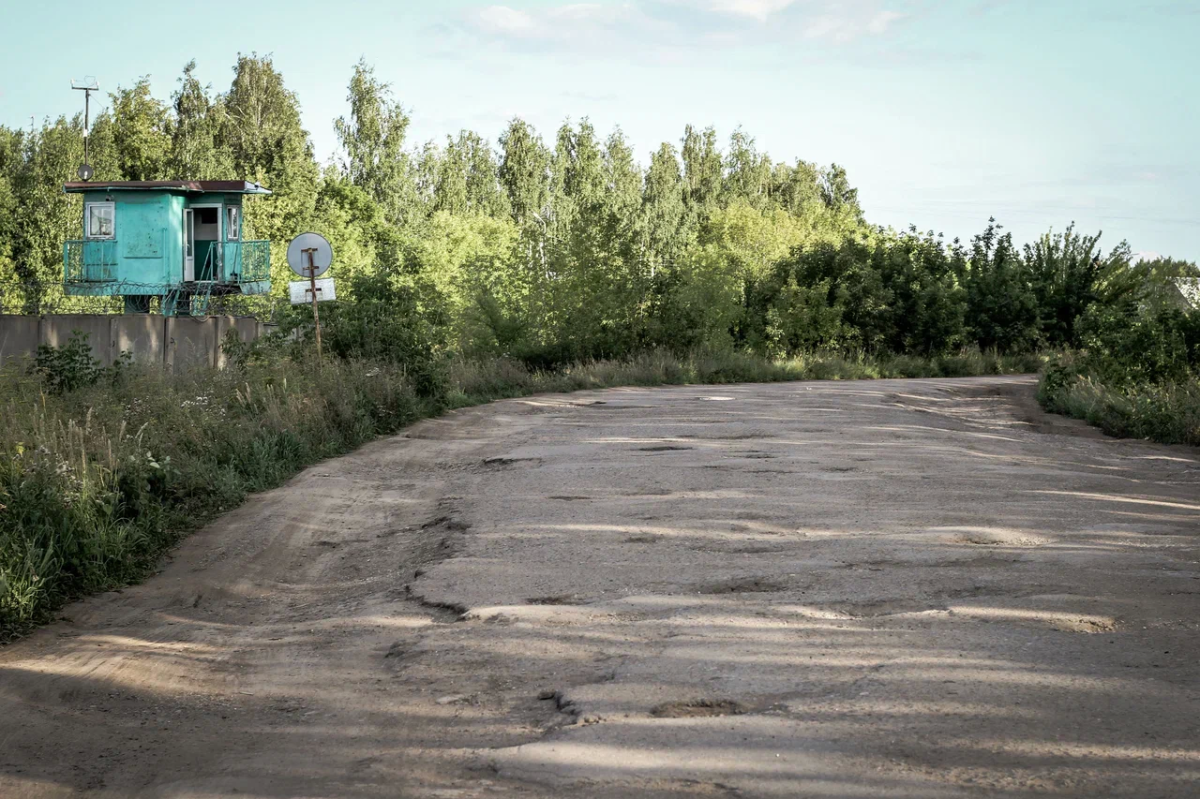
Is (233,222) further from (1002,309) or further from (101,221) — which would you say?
(1002,309)

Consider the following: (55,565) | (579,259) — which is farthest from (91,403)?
(579,259)

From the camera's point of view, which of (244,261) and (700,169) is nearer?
(244,261)

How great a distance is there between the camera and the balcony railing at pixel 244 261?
3288cm

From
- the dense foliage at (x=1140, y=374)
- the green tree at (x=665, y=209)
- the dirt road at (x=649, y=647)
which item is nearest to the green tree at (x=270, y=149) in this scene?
the green tree at (x=665, y=209)

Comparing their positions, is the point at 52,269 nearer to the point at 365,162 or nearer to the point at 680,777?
the point at 365,162

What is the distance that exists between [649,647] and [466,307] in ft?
80.3

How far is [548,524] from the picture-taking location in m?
8.12

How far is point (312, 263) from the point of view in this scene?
52.9ft

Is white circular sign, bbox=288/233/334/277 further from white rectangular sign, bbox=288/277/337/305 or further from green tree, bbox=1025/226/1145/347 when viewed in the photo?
green tree, bbox=1025/226/1145/347

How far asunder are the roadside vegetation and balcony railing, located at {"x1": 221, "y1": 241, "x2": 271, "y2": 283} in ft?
12.3

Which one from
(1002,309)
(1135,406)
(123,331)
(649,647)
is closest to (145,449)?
(649,647)

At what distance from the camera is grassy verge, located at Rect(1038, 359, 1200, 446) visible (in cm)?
1416

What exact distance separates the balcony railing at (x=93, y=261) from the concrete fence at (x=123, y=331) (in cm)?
519

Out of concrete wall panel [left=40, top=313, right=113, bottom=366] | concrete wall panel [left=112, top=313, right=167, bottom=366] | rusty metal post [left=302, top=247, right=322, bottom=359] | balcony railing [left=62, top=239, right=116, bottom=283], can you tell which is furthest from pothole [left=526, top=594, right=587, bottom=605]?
balcony railing [left=62, top=239, right=116, bottom=283]
